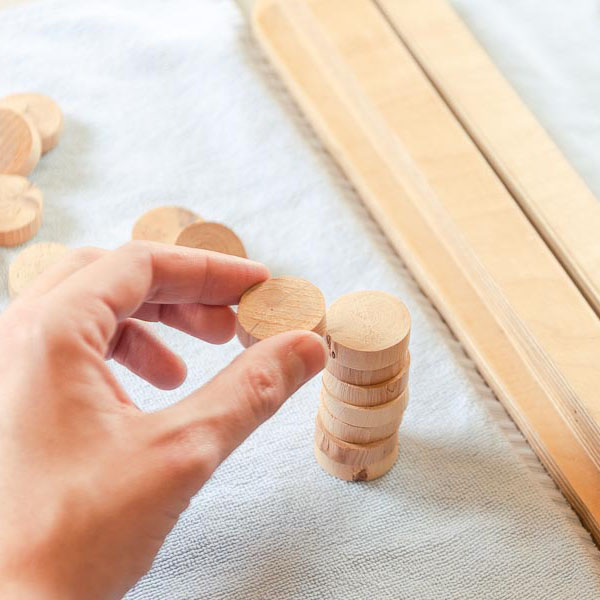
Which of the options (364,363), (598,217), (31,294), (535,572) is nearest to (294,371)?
(364,363)

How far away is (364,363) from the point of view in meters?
0.81

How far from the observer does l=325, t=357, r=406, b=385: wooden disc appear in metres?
0.83

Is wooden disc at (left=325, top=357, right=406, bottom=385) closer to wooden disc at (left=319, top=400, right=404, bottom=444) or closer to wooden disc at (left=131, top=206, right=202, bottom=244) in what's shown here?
wooden disc at (left=319, top=400, right=404, bottom=444)

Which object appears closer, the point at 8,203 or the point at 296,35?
the point at 8,203

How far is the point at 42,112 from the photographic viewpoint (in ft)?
4.17

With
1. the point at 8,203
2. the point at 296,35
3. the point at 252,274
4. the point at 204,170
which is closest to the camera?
the point at 252,274

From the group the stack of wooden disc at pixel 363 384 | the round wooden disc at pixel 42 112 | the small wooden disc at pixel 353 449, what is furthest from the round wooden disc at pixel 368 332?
the round wooden disc at pixel 42 112

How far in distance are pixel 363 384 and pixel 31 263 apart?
0.48m

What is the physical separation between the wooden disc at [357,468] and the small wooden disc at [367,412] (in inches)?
3.0

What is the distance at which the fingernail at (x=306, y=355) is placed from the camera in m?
0.71

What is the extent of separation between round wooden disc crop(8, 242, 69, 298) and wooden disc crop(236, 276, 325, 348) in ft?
1.26

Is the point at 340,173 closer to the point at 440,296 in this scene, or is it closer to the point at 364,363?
the point at 440,296

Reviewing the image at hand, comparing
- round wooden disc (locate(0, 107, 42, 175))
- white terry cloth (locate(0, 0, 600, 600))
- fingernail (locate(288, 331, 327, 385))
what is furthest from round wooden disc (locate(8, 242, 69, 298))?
fingernail (locate(288, 331, 327, 385))

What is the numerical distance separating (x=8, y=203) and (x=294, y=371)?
0.62m
